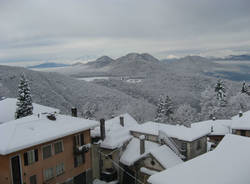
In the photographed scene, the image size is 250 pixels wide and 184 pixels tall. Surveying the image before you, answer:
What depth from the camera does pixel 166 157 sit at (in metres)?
22.1

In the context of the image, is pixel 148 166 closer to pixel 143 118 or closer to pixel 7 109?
pixel 7 109

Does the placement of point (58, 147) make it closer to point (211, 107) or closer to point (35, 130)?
point (35, 130)

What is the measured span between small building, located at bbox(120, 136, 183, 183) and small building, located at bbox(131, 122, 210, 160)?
101cm

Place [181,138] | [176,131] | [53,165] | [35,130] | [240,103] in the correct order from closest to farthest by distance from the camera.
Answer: [35,130]
[53,165]
[181,138]
[176,131]
[240,103]

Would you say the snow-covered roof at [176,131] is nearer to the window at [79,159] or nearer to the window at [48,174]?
the window at [79,159]

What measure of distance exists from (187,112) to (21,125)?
55471 mm

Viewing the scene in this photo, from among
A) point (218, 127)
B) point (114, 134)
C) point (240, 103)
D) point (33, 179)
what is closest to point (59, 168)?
point (33, 179)

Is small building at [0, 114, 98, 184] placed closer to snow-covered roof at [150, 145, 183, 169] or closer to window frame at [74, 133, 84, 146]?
window frame at [74, 133, 84, 146]

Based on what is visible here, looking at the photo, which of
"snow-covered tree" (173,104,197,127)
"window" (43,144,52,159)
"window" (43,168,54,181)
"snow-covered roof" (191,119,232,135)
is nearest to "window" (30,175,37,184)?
"window" (43,168,54,181)

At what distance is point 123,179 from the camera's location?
2527 cm

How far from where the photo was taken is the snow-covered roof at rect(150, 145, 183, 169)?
2131 centimetres

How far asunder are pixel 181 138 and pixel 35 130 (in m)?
15.5

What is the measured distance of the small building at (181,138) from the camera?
23.8m

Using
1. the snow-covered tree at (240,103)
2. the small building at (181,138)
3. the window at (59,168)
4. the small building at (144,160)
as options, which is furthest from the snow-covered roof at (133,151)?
the snow-covered tree at (240,103)
